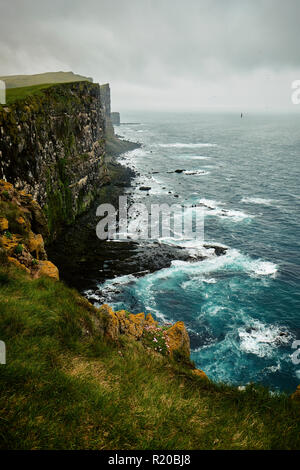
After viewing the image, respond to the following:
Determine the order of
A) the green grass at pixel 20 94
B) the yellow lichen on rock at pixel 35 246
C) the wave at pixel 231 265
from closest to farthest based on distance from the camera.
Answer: the yellow lichen on rock at pixel 35 246
the green grass at pixel 20 94
the wave at pixel 231 265

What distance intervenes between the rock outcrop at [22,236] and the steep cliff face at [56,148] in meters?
7.94

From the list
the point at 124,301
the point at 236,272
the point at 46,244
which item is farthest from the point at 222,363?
the point at 46,244

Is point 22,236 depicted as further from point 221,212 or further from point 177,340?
point 221,212

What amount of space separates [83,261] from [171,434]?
32.5 metres

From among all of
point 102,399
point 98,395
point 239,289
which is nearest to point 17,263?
point 98,395

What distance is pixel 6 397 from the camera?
5141 mm

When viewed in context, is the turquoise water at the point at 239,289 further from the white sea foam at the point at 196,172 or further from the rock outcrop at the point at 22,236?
the white sea foam at the point at 196,172

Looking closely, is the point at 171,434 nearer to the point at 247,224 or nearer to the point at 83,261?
the point at 83,261

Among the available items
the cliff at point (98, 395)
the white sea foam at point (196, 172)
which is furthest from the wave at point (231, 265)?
the white sea foam at point (196, 172)

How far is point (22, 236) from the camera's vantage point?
18.0 m

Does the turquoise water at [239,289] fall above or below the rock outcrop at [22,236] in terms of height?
below

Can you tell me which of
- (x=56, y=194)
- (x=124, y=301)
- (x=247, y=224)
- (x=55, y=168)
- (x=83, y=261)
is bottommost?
(x=124, y=301)

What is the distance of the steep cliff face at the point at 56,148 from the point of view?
98.0 ft

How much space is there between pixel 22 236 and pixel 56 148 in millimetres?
27102
